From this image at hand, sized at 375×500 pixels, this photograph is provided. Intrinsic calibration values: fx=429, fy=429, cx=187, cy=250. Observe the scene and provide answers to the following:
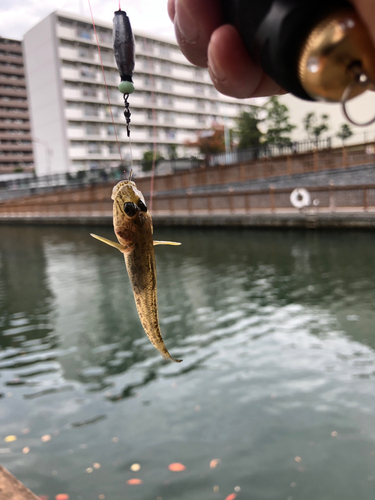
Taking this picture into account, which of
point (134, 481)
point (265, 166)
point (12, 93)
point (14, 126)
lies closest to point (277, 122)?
point (265, 166)

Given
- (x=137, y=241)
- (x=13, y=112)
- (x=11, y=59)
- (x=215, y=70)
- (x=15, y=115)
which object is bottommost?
(x=137, y=241)

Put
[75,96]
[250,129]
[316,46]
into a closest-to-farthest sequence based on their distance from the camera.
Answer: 1. [316,46]
2. [250,129]
3. [75,96]

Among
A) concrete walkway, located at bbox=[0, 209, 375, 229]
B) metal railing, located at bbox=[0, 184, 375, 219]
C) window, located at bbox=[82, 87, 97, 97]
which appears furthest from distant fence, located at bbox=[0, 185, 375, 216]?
window, located at bbox=[82, 87, 97, 97]

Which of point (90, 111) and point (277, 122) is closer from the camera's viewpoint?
point (277, 122)

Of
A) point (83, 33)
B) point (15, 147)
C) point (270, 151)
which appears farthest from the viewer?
point (15, 147)

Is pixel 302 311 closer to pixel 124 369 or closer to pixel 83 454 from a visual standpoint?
pixel 124 369

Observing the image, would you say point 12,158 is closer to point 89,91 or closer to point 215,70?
point 89,91

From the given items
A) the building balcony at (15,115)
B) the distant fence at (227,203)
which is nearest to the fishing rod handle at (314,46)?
the distant fence at (227,203)

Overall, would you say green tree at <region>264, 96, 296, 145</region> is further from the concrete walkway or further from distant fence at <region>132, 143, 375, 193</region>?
the concrete walkway
